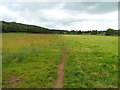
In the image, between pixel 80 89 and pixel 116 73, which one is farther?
pixel 116 73

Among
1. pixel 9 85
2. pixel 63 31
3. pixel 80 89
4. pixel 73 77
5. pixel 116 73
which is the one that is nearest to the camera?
pixel 80 89

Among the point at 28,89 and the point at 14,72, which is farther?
the point at 14,72

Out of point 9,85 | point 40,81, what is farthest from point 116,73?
point 9,85

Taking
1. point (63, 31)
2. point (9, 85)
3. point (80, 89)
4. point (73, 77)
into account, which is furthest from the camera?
point (63, 31)

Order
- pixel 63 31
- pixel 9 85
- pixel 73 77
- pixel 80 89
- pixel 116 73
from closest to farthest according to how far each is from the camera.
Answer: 1. pixel 80 89
2. pixel 9 85
3. pixel 73 77
4. pixel 116 73
5. pixel 63 31

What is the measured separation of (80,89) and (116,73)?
2.67m

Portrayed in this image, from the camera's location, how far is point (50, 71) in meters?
8.16

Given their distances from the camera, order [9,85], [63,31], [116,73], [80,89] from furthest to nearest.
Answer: [63,31]
[116,73]
[9,85]
[80,89]

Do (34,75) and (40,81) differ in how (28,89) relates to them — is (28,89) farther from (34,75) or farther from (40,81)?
(34,75)

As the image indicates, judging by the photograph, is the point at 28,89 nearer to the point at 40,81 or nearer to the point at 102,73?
the point at 40,81

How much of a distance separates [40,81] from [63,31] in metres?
125

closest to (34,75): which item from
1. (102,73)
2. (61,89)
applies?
(61,89)

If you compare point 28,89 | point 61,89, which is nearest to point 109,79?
point 61,89

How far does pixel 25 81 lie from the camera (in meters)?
6.77
